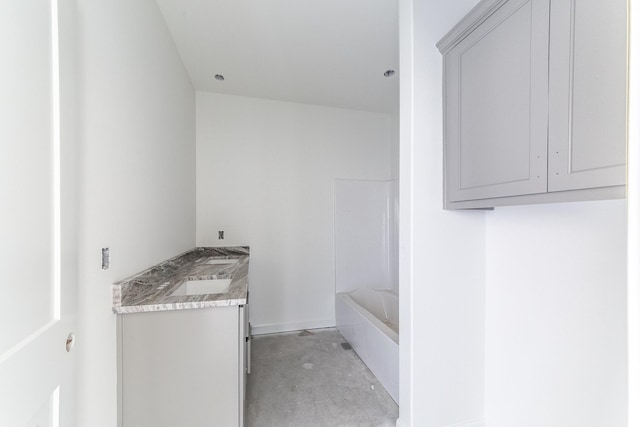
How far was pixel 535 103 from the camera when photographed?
98 centimetres

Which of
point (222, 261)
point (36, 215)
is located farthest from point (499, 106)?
point (222, 261)

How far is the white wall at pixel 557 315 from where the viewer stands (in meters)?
0.99

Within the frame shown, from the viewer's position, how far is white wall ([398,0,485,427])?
1.38m

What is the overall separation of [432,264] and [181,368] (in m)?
1.45

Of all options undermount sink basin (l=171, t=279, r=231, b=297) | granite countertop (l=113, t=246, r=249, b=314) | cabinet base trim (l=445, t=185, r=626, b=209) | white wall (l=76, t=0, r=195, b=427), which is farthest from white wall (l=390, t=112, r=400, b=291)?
white wall (l=76, t=0, r=195, b=427)

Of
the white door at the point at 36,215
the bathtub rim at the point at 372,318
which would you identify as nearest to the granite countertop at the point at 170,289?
the white door at the point at 36,215

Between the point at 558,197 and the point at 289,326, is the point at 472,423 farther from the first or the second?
the point at 289,326

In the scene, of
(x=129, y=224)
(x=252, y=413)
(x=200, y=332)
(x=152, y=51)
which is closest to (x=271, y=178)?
(x=152, y=51)

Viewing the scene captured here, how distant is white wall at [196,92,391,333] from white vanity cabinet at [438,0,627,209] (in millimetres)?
1889

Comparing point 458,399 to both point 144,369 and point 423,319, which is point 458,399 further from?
point 144,369

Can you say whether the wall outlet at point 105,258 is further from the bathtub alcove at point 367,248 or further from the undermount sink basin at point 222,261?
the bathtub alcove at point 367,248

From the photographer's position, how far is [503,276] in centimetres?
141

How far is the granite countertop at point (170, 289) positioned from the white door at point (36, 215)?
471mm

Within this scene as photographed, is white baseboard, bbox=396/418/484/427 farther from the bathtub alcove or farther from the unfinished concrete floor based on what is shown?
the bathtub alcove
